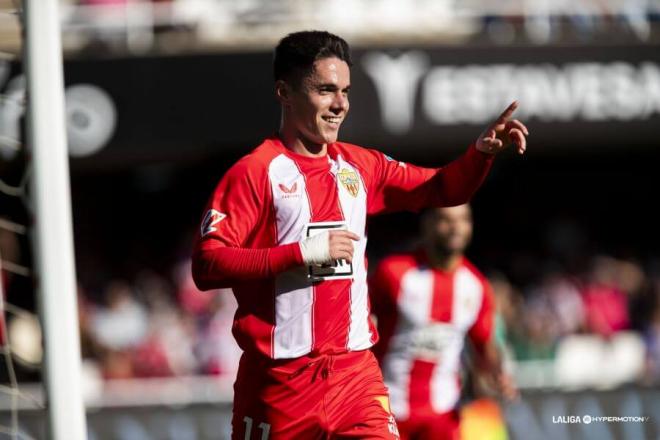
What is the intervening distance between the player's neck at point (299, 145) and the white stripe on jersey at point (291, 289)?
17cm

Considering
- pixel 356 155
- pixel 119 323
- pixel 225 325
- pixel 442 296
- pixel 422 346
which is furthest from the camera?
pixel 119 323

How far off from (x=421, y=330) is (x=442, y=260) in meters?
0.46

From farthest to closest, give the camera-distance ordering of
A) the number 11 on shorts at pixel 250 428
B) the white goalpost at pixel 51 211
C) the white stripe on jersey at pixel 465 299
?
1. the white stripe on jersey at pixel 465 299
2. the white goalpost at pixel 51 211
3. the number 11 on shorts at pixel 250 428

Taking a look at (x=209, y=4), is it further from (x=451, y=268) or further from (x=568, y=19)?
(x=451, y=268)

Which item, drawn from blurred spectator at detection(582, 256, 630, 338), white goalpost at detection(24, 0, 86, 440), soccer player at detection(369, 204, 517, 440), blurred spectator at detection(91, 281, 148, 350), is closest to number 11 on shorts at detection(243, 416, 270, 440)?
white goalpost at detection(24, 0, 86, 440)

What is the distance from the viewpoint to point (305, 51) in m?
4.60

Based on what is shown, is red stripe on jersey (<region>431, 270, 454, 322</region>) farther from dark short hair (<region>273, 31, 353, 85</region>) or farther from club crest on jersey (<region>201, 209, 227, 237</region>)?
club crest on jersey (<region>201, 209, 227, 237</region>)

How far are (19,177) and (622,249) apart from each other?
7849 millimetres

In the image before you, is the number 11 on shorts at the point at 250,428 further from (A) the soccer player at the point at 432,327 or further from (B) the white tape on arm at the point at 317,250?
(A) the soccer player at the point at 432,327

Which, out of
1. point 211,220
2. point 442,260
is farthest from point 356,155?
point 442,260

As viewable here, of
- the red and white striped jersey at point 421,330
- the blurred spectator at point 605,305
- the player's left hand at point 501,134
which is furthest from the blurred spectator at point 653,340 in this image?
the player's left hand at point 501,134

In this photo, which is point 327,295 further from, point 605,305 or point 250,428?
point 605,305

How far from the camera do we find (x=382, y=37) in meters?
13.6

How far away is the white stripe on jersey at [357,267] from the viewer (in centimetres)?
463
